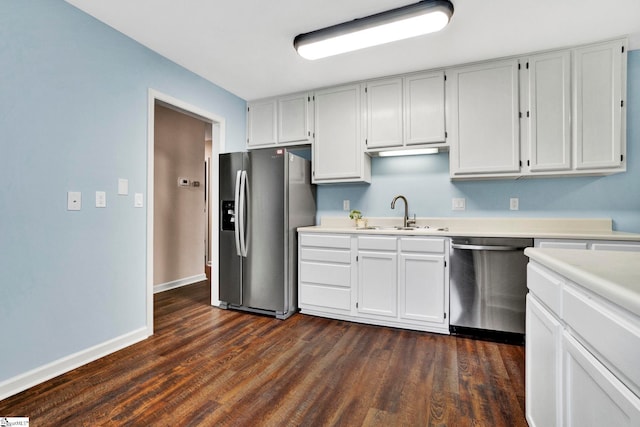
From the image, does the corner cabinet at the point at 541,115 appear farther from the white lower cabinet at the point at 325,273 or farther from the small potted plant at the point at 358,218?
the white lower cabinet at the point at 325,273

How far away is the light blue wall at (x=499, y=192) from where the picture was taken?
263cm

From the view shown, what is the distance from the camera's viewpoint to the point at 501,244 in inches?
97.8

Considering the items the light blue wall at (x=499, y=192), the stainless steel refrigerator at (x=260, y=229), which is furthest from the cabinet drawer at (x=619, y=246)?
the stainless steel refrigerator at (x=260, y=229)

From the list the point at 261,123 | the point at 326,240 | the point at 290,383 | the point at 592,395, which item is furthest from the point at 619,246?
the point at 261,123

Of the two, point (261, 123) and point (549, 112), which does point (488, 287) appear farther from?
point (261, 123)

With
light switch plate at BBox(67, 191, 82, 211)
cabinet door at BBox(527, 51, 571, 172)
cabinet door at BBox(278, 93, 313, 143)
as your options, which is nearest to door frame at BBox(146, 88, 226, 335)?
light switch plate at BBox(67, 191, 82, 211)

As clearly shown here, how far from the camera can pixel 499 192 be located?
2.99m

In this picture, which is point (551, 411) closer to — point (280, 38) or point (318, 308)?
point (318, 308)

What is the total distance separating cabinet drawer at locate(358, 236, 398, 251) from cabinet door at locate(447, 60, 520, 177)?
91 cm

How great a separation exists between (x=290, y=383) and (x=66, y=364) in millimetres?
1526

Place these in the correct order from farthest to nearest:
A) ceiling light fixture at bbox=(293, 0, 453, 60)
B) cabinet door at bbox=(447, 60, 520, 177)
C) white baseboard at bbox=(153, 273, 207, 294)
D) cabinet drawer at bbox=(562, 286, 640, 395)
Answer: white baseboard at bbox=(153, 273, 207, 294)
cabinet door at bbox=(447, 60, 520, 177)
ceiling light fixture at bbox=(293, 0, 453, 60)
cabinet drawer at bbox=(562, 286, 640, 395)

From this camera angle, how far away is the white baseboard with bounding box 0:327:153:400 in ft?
5.83

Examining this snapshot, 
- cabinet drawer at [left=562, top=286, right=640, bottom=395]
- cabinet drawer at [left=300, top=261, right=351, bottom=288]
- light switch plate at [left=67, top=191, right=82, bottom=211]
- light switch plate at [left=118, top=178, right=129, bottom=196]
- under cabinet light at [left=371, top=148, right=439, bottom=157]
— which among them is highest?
under cabinet light at [left=371, top=148, right=439, bottom=157]

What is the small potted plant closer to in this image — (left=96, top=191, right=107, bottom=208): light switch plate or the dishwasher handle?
the dishwasher handle
